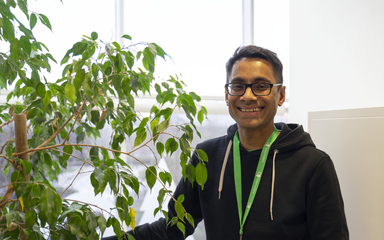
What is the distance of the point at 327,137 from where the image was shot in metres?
1.54

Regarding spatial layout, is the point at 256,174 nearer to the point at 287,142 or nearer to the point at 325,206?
the point at 287,142

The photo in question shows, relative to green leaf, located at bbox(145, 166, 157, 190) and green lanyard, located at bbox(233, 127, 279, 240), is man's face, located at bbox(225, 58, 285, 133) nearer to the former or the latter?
green lanyard, located at bbox(233, 127, 279, 240)

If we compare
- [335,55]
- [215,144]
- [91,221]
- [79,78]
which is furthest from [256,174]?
[335,55]

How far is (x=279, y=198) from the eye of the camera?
130 cm

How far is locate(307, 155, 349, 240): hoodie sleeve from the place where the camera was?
1179 millimetres

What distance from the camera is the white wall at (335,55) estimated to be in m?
2.00

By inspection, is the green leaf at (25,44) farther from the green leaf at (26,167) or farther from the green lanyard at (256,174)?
the green lanyard at (256,174)

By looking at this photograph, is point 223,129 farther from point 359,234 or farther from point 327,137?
point 359,234

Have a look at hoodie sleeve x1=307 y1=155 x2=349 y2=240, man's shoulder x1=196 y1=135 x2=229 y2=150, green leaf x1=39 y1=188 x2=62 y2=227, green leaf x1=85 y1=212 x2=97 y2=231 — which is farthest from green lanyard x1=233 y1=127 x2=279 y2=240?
green leaf x1=39 y1=188 x2=62 y2=227

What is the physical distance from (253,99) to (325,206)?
0.53 meters

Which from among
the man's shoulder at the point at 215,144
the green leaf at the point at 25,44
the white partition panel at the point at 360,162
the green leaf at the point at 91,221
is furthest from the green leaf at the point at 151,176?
the white partition panel at the point at 360,162

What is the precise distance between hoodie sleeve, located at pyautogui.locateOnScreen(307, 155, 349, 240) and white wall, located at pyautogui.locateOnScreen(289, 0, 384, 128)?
1050 millimetres

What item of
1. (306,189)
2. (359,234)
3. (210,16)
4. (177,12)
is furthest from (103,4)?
(359,234)

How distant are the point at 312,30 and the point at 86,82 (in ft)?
7.26
